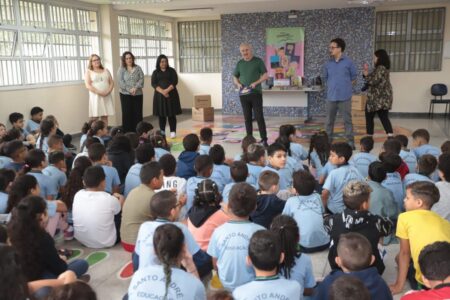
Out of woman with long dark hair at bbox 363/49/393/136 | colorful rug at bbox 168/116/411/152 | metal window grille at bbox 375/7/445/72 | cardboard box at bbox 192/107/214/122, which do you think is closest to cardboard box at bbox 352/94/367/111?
colorful rug at bbox 168/116/411/152

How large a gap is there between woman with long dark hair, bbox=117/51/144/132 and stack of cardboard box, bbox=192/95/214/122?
8.13 ft

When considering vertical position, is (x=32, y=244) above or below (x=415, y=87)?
below

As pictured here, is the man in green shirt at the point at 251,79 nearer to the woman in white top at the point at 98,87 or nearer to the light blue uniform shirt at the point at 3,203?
the woman in white top at the point at 98,87

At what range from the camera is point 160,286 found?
65.9 inches

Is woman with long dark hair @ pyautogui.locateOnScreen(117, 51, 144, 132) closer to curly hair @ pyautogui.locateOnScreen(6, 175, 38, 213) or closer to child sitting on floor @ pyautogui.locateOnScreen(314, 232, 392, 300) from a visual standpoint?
curly hair @ pyautogui.locateOnScreen(6, 175, 38, 213)

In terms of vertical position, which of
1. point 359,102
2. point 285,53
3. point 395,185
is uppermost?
point 285,53

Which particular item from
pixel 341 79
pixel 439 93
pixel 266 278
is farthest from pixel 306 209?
pixel 439 93

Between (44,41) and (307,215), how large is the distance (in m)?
5.96

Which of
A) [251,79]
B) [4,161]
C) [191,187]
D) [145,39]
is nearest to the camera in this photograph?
[191,187]

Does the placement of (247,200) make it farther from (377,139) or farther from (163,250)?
(377,139)

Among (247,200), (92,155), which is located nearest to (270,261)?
(247,200)

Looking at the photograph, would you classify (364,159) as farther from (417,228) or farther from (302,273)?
(302,273)

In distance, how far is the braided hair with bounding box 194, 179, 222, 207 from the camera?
8.58ft

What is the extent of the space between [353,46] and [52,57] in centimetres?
620
